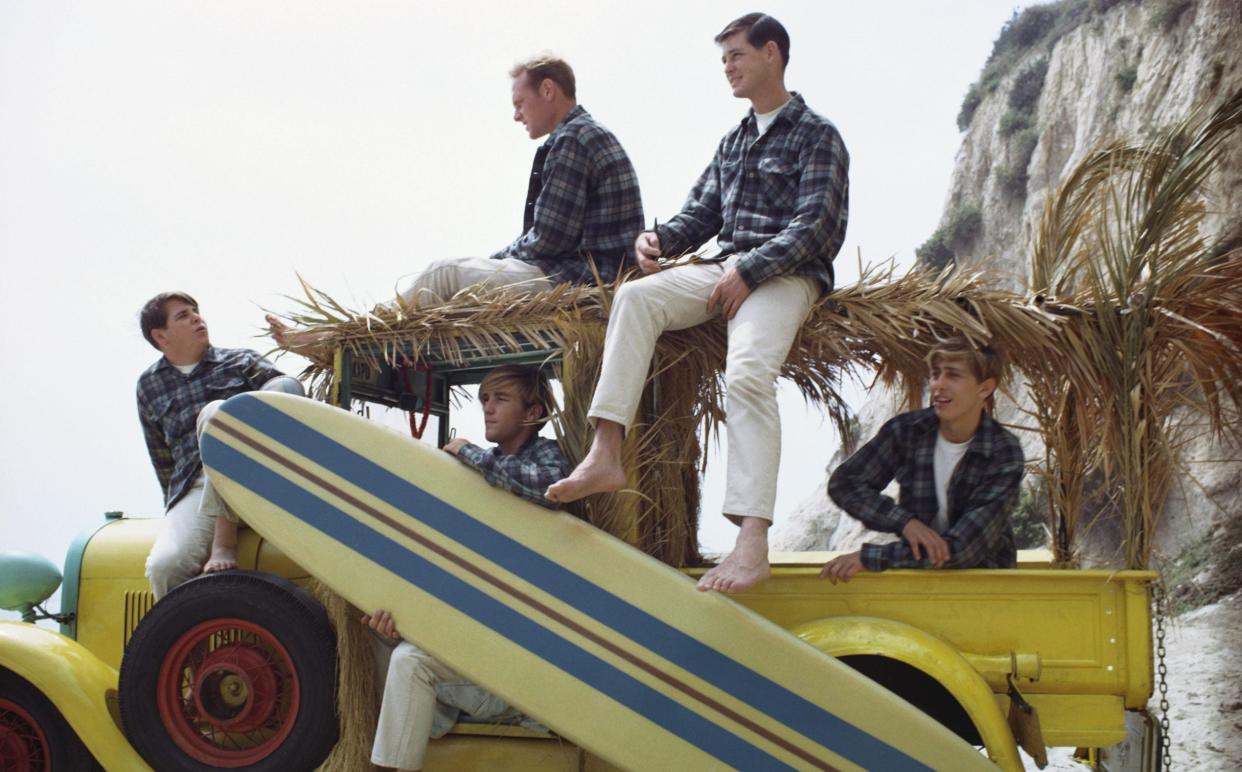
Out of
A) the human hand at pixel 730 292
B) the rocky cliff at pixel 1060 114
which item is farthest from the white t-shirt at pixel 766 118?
the rocky cliff at pixel 1060 114

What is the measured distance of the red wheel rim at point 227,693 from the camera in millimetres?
3760

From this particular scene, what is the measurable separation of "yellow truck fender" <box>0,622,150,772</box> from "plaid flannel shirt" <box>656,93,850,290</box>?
107 inches

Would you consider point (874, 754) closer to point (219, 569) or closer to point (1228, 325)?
point (1228, 325)

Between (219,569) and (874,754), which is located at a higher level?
(219,569)

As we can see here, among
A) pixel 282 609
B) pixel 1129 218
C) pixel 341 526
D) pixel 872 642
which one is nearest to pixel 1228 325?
pixel 1129 218

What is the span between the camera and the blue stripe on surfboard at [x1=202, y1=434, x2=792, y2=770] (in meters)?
3.29

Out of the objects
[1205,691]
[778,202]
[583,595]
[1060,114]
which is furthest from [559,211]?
[1060,114]

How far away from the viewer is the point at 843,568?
3449 mm

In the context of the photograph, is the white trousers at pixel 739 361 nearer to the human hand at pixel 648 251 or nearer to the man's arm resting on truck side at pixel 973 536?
the human hand at pixel 648 251

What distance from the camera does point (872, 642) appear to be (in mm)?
3367

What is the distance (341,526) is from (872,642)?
5.98ft

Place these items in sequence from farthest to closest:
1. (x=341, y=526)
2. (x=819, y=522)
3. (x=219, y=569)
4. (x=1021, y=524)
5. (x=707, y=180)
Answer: (x=819, y=522) < (x=1021, y=524) < (x=707, y=180) < (x=219, y=569) < (x=341, y=526)

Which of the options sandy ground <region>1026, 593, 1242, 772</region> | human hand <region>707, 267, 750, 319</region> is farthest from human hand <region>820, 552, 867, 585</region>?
sandy ground <region>1026, 593, 1242, 772</region>

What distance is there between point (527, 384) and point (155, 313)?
184cm
